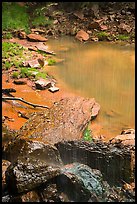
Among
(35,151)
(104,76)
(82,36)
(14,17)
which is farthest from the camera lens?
(14,17)

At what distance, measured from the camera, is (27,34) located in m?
17.5

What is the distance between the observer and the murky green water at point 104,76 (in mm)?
10031

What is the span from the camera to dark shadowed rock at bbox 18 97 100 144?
7481 millimetres

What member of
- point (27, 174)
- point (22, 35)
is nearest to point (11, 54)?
point (22, 35)

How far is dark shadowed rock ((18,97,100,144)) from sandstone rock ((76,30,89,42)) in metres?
8.13

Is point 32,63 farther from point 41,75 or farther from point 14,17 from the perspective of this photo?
point 14,17

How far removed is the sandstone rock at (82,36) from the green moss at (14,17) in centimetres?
275

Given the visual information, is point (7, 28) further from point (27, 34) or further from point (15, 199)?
point (15, 199)

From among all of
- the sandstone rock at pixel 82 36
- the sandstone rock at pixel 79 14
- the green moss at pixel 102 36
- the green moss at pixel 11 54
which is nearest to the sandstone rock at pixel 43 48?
the green moss at pixel 11 54

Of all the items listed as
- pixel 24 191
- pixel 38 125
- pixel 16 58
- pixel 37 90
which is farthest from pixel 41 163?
pixel 16 58

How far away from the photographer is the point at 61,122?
8.16 metres

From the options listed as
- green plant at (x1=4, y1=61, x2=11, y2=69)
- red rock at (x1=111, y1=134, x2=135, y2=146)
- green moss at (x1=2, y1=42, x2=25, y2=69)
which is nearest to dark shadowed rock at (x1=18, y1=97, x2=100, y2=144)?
red rock at (x1=111, y1=134, x2=135, y2=146)

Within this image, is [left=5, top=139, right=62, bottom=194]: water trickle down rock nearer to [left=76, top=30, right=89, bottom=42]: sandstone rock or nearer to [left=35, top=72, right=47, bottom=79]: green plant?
[left=35, top=72, right=47, bottom=79]: green plant

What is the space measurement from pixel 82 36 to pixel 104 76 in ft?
17.0
